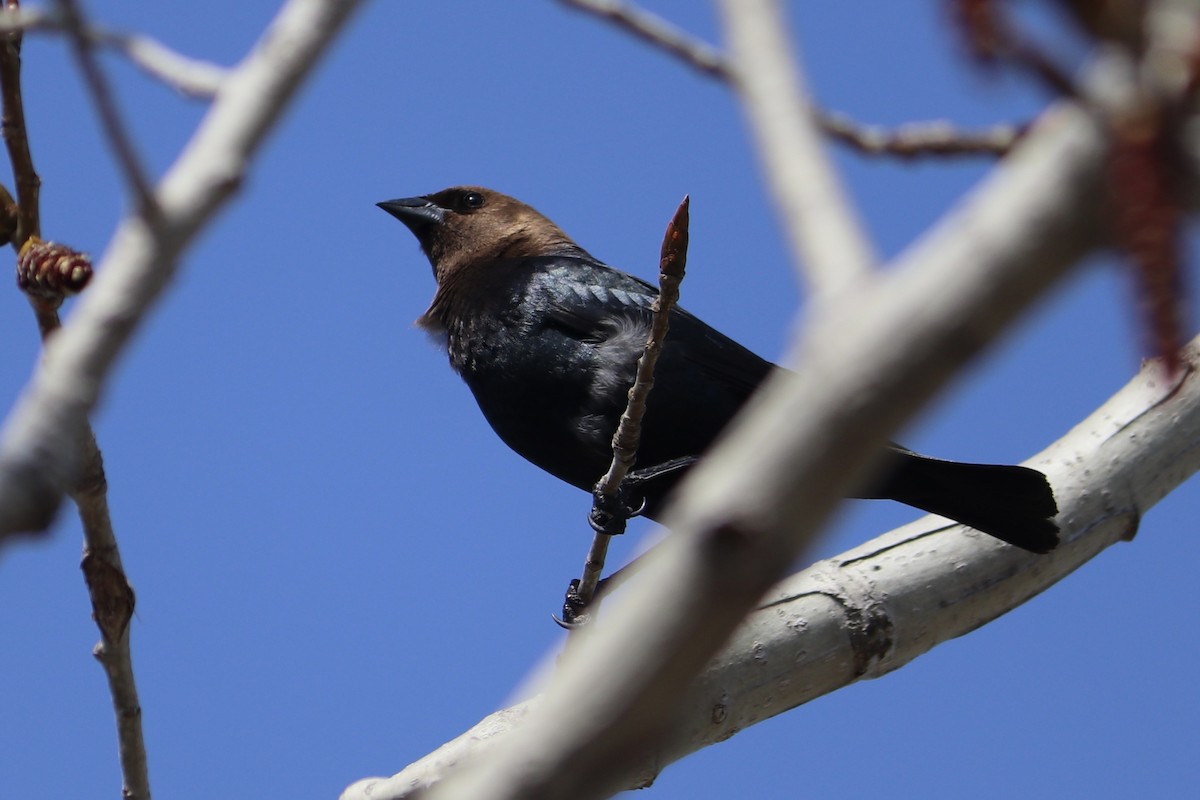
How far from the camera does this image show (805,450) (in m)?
0.72

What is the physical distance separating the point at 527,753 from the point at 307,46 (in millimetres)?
694

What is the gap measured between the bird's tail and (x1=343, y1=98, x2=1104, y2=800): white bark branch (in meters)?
2.87

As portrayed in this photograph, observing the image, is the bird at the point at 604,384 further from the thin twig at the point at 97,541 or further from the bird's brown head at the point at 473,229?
the thin twig at the point at 97,541

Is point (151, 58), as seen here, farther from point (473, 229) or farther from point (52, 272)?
point (473, 229)

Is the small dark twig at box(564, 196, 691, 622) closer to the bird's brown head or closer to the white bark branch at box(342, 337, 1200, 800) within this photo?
the white bark branch at box(342, 337, 1200, 800)

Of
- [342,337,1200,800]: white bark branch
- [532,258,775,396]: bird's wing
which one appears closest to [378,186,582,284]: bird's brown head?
[532,258,775,396]: bird's wing

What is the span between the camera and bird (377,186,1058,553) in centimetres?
369

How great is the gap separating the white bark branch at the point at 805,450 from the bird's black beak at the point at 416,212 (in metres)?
4.49

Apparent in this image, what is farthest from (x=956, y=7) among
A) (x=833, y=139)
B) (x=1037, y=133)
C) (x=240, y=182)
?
(x=240, y=182)

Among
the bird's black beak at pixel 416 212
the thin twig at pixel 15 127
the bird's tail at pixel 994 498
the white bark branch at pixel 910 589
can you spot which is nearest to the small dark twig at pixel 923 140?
the thin twig at pixel 15 127

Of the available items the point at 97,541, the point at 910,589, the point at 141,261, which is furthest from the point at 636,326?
the point at 141,261

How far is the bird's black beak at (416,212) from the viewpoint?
5.18m

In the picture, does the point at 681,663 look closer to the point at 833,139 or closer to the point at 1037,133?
the point at 1037,133

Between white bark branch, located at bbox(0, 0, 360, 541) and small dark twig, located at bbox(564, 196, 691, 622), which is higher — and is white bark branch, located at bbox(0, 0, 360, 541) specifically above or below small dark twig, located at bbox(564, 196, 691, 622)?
below
